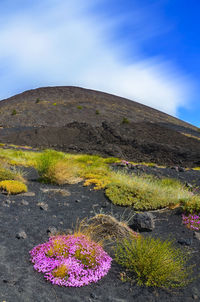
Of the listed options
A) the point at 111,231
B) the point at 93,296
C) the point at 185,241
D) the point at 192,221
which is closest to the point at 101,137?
the point at 192,221

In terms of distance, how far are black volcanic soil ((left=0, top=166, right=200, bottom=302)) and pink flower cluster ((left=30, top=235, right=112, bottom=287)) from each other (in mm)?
86

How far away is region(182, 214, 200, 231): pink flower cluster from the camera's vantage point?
544cm

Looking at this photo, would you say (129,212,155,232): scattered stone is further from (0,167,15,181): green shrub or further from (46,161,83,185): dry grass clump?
(0,167,15,181): green shrub

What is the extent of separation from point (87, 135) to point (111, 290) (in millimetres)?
25201

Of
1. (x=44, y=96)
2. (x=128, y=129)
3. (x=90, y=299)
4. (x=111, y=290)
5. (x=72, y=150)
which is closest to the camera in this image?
(x=90, y=299)

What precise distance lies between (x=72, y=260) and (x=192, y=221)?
3174mm

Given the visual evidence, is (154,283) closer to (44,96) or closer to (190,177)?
(190,177)

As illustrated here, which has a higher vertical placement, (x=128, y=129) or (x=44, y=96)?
(x=44, y=96)

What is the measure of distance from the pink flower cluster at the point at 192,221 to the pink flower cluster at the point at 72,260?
244 cm

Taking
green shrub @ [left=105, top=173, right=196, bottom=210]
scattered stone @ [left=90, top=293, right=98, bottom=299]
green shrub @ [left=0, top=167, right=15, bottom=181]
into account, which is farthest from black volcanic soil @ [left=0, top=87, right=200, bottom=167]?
scattered stone @ [left=90, top=293, right=98, bottom=299]

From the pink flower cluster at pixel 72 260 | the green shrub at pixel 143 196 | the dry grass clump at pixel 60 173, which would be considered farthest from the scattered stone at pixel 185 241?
the dry grass clump at pixel 60 173

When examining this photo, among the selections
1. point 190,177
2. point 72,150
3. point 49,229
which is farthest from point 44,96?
point 49,229

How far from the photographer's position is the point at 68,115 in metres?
47.7

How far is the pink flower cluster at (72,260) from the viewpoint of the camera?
3316 mm
